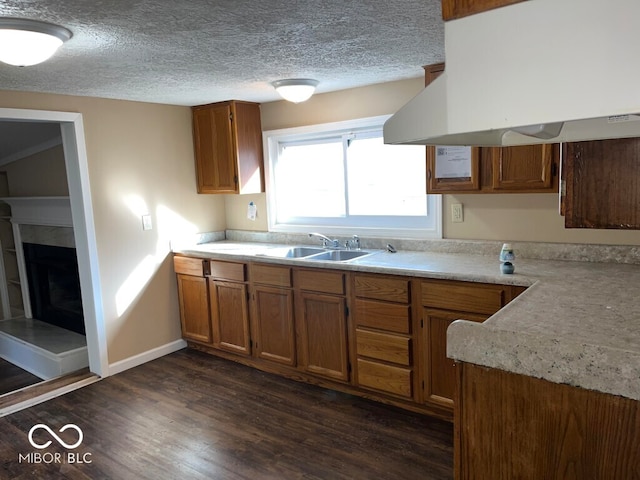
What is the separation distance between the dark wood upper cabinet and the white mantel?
3722 millimetres

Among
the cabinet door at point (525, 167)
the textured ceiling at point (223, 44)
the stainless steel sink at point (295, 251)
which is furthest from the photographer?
the stainless steel sink at point (295, 251)

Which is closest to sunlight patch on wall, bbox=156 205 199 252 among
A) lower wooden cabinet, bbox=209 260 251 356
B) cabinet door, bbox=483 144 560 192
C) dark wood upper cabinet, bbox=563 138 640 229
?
lower wooden cabinet, bbox=209 260 251 356

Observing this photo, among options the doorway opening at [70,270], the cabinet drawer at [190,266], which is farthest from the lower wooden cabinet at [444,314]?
the doorway opening at [70,270]

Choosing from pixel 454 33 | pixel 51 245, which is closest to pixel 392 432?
pixel 454 33

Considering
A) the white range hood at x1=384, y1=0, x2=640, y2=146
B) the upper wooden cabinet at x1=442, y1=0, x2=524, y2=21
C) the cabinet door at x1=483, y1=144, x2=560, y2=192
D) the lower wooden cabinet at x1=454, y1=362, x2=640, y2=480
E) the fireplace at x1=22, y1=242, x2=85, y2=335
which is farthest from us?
the fireplace at x1=22, y1=242, x2=85, y2=335

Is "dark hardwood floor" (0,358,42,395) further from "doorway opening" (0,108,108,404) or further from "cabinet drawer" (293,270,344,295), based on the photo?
"cabinet drawer" (293,270,344,295)

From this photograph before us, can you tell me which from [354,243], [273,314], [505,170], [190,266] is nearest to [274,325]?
[273,314]

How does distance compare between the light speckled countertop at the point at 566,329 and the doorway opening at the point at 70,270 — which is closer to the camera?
→ the light speckled countertop at the point at 566,329

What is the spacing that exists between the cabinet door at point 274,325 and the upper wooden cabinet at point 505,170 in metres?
1.29

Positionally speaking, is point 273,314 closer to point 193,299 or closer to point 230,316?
point 230,316

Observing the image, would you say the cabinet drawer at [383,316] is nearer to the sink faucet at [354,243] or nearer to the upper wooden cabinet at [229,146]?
the sink faucet at [354,243]

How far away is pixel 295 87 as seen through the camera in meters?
3.06

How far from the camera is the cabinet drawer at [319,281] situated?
3008 mm

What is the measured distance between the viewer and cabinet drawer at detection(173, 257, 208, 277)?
3810 millimetres
